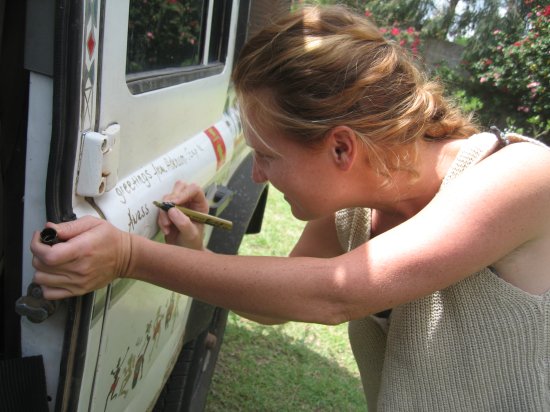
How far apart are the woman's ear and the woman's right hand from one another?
15.3 inches

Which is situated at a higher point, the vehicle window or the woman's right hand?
the vehicle window

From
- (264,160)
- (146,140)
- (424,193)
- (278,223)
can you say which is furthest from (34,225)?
(278,223)

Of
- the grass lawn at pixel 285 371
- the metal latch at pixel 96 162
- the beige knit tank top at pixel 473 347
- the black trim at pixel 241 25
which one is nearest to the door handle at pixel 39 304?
the metal latch at pixel 96 162

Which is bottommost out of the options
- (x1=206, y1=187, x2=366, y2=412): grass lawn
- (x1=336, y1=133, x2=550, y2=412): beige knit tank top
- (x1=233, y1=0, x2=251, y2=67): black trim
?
(x1=206, y1=187, x2=366, y2=412): grass lawn

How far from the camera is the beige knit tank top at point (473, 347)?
4.07ft

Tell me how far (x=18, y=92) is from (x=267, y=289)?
22.1 inches

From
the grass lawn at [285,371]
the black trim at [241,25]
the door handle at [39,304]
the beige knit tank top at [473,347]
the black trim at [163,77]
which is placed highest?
the black trim at [241,25]

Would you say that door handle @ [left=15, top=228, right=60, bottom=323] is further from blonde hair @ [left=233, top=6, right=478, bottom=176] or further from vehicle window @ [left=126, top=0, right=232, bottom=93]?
blonde hair @ [left=233, top=6, right=478, bottom=176]

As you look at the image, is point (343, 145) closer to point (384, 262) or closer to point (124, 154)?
point (384, 262)

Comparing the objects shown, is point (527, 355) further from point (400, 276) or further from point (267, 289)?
point (267, 289)

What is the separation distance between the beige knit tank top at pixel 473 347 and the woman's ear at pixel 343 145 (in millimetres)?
221

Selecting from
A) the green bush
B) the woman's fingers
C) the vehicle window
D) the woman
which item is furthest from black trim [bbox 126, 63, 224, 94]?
the green bush

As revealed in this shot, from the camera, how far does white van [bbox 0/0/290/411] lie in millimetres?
918

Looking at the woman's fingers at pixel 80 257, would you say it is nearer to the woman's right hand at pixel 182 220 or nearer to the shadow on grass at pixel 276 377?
the woman's right hand at pixel 182 220
